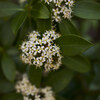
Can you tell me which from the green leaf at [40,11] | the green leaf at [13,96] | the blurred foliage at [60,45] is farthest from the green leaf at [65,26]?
the green leaf at [13,96]

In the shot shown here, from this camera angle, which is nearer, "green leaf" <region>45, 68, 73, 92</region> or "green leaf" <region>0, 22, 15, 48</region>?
"green leaf" <region>45, 68, 73, 92</region>

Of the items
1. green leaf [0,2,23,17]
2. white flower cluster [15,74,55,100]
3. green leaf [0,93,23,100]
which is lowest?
green leaf [0,93,23,100]

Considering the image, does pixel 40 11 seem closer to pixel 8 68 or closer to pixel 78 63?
pixel 78 63

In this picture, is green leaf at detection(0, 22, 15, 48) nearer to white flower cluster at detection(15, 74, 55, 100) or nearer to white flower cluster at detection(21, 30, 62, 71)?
white flower cluster at detection(15, 74, 55, 100)

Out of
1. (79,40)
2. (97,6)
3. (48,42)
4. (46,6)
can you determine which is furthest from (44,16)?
(97,6)

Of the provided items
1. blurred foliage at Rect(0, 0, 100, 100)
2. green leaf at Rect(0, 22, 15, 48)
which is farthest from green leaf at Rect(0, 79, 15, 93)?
green leaf at Rect(0, 22, 15, 48)

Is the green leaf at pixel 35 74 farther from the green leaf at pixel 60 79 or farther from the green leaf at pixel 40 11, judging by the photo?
the green leaf at pixel 40 11

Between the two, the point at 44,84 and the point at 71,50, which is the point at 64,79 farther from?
the point at 71,50
